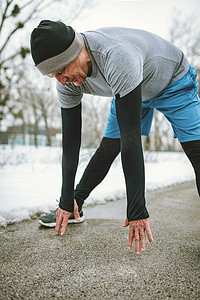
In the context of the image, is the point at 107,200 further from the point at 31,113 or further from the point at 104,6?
the point at 31,113

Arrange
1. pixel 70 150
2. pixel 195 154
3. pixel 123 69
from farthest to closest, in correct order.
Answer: pixel 70 150 < pixel 195 154 < pixel 123 69

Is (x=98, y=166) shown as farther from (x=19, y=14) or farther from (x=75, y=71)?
(x=19, y=14)

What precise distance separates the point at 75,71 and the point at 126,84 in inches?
12.9

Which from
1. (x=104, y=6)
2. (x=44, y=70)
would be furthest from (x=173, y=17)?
(x=44, y=70)

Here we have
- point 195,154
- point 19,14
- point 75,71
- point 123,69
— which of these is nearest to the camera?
point 123,69

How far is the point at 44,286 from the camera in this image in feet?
3.36

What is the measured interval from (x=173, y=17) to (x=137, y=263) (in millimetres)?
14597

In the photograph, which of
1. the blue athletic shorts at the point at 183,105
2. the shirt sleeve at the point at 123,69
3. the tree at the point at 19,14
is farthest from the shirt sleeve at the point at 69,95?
the tree at the point at 19,14

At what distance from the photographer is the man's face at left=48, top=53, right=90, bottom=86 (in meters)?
1.24

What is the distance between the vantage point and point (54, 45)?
1.13m

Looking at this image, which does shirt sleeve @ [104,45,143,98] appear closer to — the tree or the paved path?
the paved path

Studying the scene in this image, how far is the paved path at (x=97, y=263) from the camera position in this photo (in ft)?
3.27

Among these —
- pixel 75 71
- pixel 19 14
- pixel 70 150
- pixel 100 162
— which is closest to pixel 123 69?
pixel 75 71

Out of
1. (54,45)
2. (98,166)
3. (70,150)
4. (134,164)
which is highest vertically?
(54,45)
